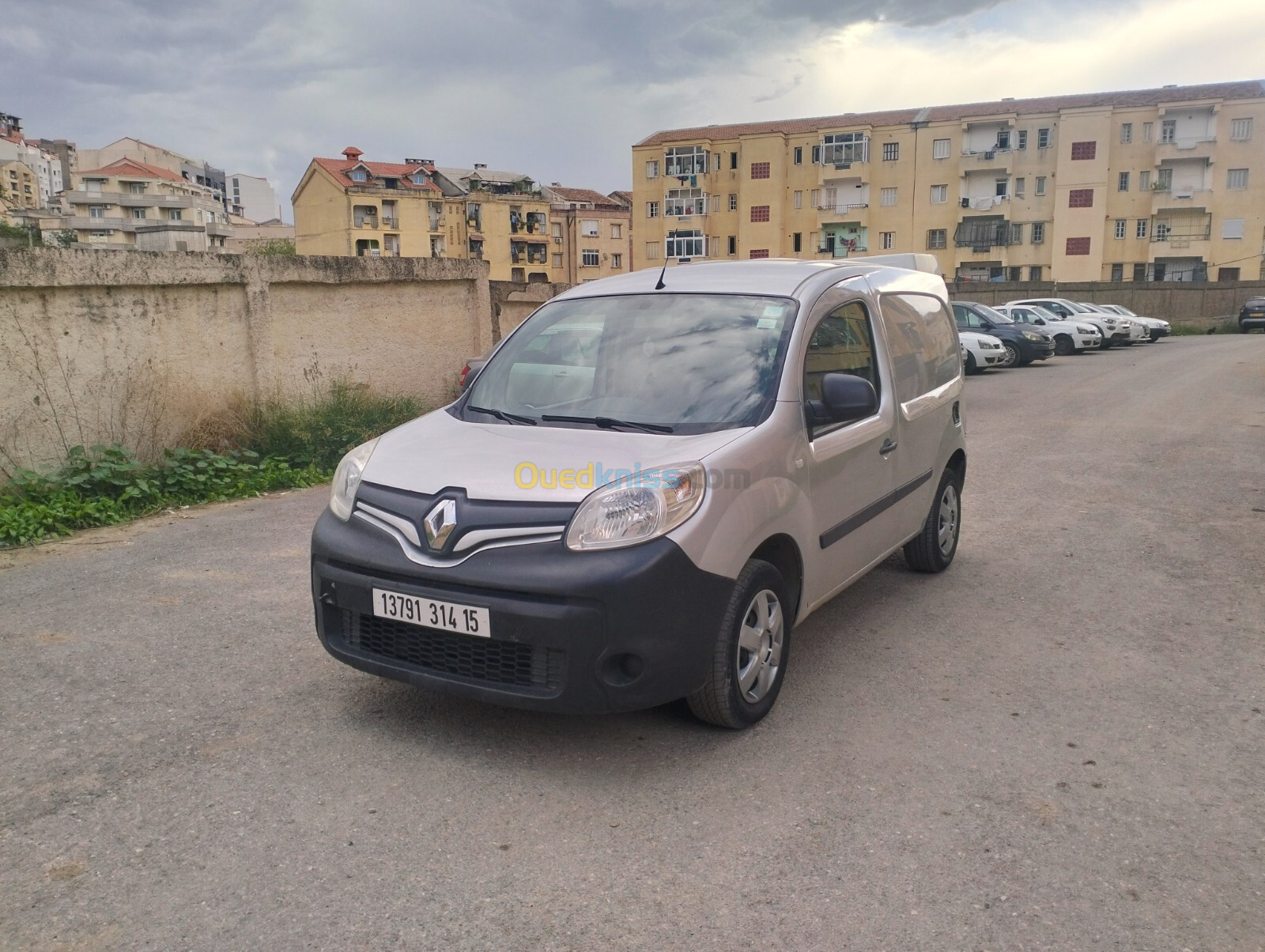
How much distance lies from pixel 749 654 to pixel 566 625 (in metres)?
0.88

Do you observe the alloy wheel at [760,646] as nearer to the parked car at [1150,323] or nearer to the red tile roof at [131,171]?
the parked car at [1150,323]

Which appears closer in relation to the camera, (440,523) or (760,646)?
(440,523)

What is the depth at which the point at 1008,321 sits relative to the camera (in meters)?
23.8

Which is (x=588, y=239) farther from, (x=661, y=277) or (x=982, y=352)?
(x=661, y=277)

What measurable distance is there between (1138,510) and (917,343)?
131 inches

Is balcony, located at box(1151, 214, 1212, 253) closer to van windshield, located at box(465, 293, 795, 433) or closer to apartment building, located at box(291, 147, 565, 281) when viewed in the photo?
apartment building, located at box(291, 147, 565, 281)

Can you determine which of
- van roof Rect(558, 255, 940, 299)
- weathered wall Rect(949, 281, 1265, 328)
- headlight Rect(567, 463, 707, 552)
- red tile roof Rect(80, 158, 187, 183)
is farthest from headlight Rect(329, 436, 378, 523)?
red tile roof Rect(80, 158, 187, 183)

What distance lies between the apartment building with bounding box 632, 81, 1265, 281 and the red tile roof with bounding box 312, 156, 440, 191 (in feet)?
68.6

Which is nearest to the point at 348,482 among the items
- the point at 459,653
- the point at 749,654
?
the point at 459,653

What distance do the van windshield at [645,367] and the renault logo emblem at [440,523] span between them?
31.1 inches

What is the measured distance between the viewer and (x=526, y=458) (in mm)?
3711

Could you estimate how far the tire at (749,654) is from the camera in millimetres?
3602

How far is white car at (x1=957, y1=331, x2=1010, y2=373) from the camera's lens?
2159 cm

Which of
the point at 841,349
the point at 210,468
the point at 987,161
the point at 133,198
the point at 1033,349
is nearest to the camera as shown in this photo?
the point at 841,349
